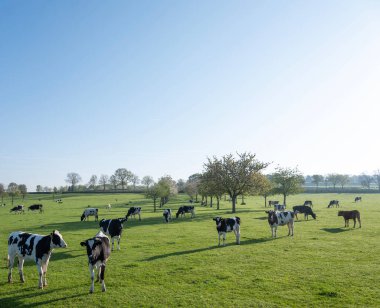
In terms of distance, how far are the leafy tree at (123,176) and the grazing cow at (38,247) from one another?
559 ft

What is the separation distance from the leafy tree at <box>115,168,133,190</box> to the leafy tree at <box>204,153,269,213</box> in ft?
438

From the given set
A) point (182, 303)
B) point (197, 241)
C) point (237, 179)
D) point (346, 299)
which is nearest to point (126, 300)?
point (182, 303)

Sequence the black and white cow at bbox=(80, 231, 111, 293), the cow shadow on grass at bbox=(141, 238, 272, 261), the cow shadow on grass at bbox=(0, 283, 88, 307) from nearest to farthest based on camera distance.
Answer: the cow shadow on grass at bbox=(0, 283, 88, 307)
the black and white cow at bbox=(80, 231, 111, 293)
the cow shadow on grass at bbox=(141, 238, 272, 261)

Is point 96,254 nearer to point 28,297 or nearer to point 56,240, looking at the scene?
point 56,240

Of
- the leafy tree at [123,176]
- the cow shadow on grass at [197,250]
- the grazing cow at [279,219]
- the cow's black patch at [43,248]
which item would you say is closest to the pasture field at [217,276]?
the cow shadow on grass at [197,250]

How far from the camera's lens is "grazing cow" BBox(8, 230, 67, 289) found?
46.9 feet

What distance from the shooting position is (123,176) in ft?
604

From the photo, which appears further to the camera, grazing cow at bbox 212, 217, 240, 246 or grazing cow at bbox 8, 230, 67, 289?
grazing cow at bbox 212, 217, 240, 246

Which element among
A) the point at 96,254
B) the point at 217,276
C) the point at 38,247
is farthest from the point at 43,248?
the point at 217,276

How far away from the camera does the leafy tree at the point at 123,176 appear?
7195 inches

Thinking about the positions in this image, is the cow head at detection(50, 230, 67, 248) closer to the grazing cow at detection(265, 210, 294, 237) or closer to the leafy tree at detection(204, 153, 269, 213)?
the grazing cow at detection(265, 210, 294, 237)

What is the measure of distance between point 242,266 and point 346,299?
596 centimetres

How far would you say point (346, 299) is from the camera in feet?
39.7

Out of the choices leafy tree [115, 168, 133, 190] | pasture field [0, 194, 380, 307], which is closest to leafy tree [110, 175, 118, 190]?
leafy tree [115, 168, 133, 190]
